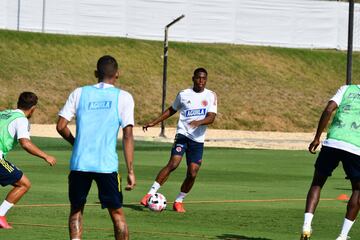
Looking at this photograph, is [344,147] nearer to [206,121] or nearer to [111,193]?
[111,193]

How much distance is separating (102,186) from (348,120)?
3.46 m

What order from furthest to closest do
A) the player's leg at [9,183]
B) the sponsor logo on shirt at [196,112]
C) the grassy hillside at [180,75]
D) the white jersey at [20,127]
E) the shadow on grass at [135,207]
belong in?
1. the grassy hillside at [180,75]
2. the sponsor logo on shirt at [196,112]
3. the shadow on grass at [135,207]
4. the player's leg at [9,183]
5. the white jersey at [20,127]

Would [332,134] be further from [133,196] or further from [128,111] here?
[133,196]

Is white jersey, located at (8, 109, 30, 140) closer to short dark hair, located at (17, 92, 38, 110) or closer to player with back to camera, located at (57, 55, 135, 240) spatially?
short dark hair, located at (17, 92, 38, 110)

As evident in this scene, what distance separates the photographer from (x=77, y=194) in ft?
40.5

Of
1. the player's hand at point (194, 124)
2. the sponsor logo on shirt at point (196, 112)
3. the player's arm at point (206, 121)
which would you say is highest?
the sponsor logo on shirt at point (196, 112)

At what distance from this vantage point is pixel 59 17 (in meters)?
57.6

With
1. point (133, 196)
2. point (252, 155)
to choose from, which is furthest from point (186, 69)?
point (133, 196)

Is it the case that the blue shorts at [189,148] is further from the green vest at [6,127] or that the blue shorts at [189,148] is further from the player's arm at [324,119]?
the player's arm at [324,119]

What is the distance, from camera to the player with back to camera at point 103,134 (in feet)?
39.9

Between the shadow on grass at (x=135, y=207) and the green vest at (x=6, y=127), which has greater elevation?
the green vest at (x=6, y=127)

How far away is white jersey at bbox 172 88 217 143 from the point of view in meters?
18.8

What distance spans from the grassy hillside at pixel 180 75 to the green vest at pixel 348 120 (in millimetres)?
35002

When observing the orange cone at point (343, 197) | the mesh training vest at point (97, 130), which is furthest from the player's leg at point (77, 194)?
the orange cone at point (343, 197)
